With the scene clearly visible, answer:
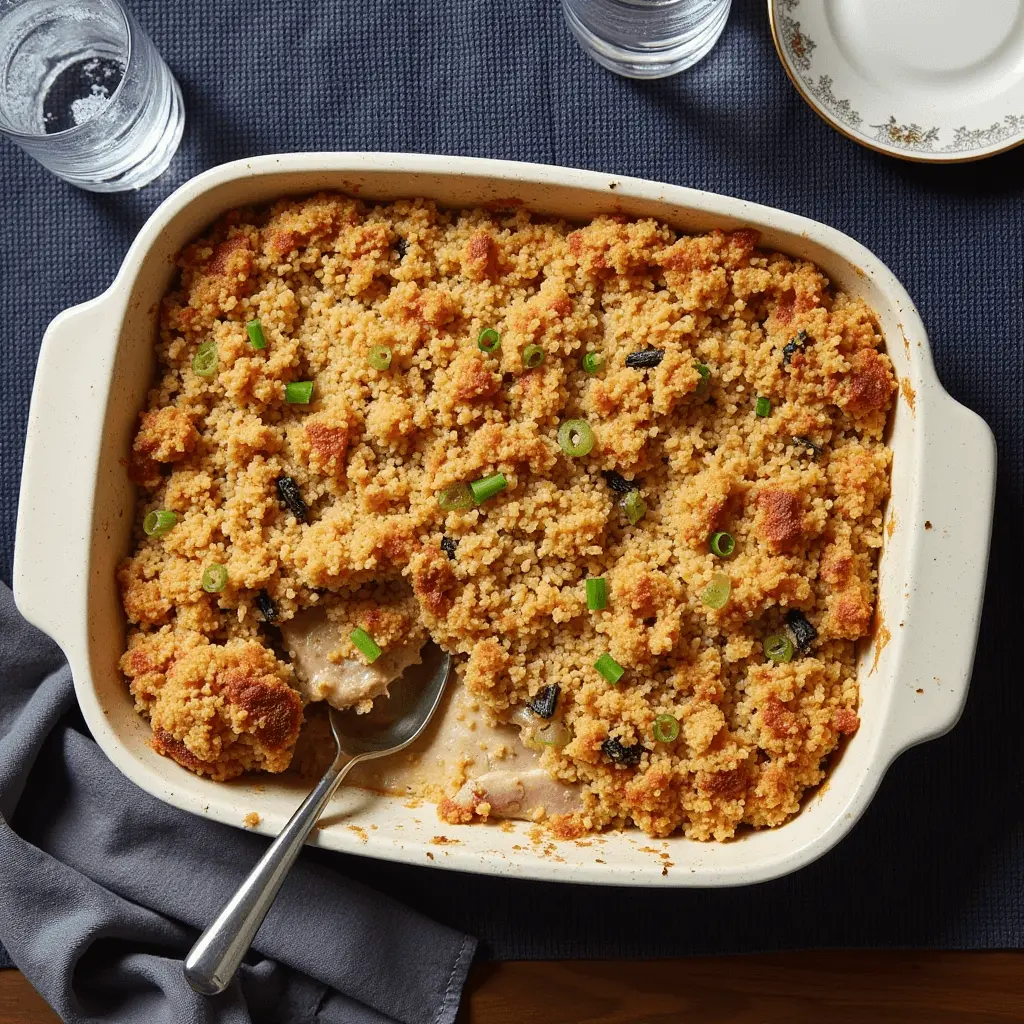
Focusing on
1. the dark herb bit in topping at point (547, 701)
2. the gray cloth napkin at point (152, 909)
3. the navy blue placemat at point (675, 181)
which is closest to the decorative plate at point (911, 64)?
the navy blue placemat at point (675, 181)

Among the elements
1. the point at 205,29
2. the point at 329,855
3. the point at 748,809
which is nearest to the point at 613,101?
the point at 205,29

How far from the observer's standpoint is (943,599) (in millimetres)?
2002

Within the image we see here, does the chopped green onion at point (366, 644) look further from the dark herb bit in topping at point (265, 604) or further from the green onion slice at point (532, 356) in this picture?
the green onion slice at point (532, 356)

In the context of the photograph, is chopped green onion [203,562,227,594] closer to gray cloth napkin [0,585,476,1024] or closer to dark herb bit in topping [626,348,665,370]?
gray cloth napkin [0,585,476,1024]

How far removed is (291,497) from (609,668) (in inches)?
29.6

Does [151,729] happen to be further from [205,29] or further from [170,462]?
[205,29]

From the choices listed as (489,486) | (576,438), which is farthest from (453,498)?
(576,438)

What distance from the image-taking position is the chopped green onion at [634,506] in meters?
2.13

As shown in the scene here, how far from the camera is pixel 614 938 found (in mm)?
2438

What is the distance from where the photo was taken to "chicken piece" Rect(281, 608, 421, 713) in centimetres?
215

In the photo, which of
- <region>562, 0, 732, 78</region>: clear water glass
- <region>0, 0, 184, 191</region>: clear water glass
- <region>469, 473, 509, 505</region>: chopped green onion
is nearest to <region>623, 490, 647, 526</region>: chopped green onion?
<region>469, 473, 509, 505</region>: chopped green onion

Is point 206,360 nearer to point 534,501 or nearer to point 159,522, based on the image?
point 159,522

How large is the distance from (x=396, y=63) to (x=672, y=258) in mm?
928

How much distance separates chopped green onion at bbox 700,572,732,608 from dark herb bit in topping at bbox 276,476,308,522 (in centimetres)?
86
